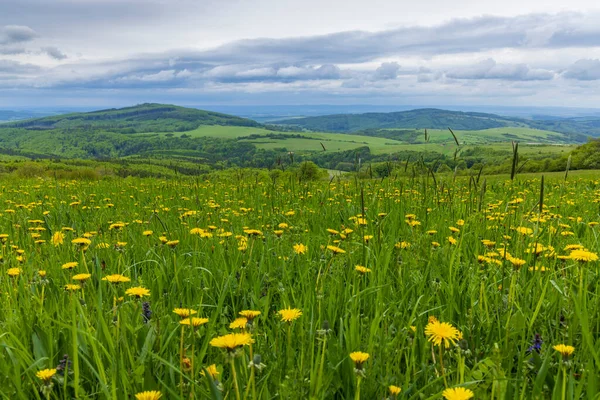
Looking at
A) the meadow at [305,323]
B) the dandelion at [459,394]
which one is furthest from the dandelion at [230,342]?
the dandelion at [459,394]

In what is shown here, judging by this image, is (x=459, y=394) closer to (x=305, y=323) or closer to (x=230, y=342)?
(x=230, y=342)

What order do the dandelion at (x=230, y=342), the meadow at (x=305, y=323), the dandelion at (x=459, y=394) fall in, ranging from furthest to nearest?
the meadow at (x=305, y=323) → the dandelion at (x=230, y=342) → the dandelion at (x=459, y=394)

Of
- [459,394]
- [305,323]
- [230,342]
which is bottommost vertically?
[305,323]

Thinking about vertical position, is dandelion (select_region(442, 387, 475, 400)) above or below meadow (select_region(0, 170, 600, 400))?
above

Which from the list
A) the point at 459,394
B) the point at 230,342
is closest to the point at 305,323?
the point at 230,342

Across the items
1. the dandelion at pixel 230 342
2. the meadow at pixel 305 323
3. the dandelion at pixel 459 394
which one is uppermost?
the dandelion at pixel 230 342

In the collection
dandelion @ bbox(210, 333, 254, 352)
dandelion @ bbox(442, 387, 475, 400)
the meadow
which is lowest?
the meadow

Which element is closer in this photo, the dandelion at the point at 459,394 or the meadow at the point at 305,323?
the dandelion at the point at 459,394

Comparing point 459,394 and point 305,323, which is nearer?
point 459,394

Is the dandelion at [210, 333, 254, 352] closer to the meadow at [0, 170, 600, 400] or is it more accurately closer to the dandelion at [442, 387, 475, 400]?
the meadow at [0, 170, 600, 400]

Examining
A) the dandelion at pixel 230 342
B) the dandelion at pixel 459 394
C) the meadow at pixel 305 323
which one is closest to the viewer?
the dandelion at pixel 459 394

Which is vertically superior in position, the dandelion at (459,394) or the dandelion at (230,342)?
the dandelion at (230,342)

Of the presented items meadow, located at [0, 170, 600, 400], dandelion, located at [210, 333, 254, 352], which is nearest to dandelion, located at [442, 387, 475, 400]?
meadow, located at [0, 170, 600, 400]

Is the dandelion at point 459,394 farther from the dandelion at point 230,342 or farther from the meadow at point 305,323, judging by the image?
the dandelion at point 230,342
